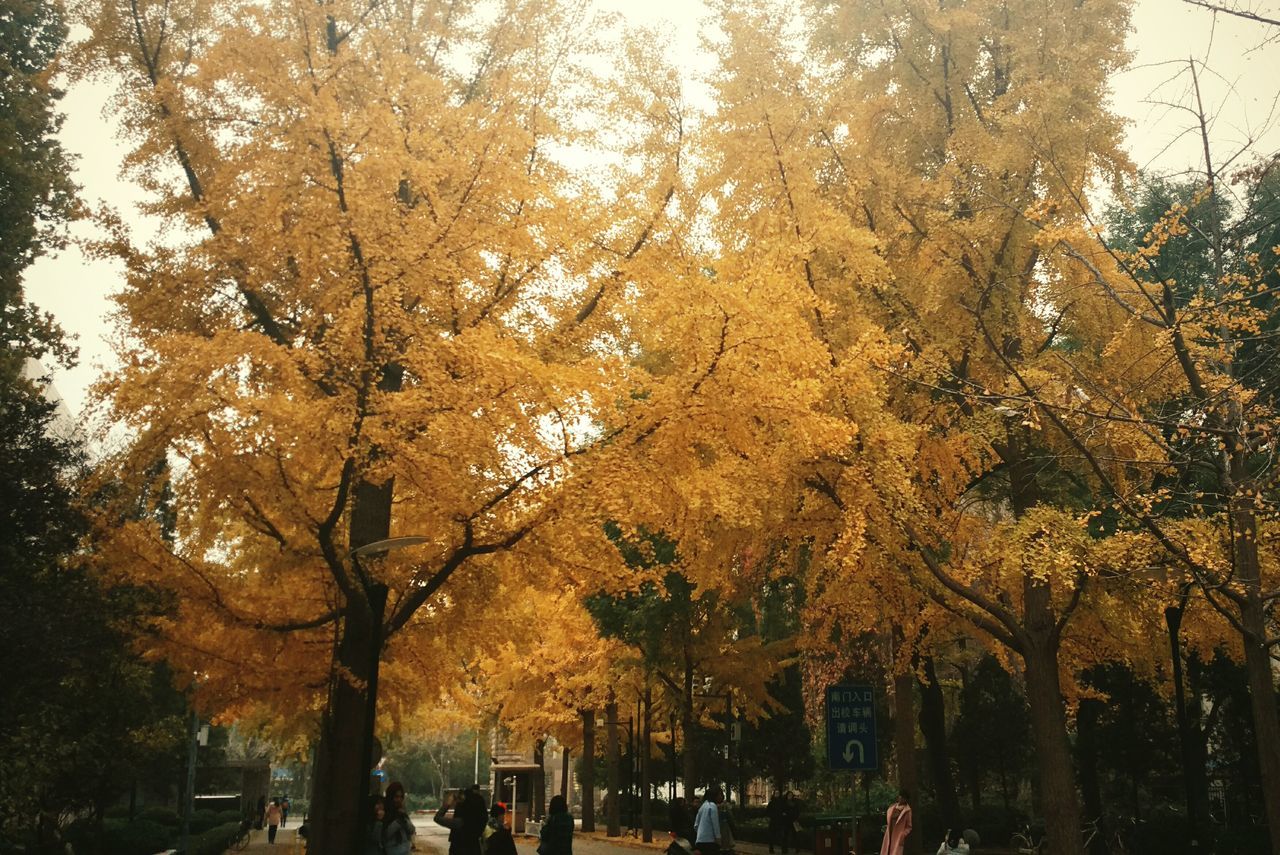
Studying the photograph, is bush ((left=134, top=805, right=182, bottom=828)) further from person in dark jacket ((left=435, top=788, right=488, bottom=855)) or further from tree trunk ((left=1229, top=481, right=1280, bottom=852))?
tree trunk ((left=1229, top=481, right=1280, bottom=852))

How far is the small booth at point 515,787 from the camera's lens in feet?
130

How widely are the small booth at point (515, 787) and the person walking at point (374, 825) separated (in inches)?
1108

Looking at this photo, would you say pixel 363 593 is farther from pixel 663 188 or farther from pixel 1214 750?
pixel 1214 750

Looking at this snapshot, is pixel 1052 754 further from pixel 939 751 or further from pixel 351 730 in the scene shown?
pixel 939 751

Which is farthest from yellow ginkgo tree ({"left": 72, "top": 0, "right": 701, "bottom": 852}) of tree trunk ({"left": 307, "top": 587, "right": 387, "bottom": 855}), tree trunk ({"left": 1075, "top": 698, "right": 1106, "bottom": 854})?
tree trunk ({"left": 1075, "top": 698, "right": 1106, "bottom": 854})

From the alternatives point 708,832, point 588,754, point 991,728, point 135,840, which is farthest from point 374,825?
point 588,754

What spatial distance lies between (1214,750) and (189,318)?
85.0 feet

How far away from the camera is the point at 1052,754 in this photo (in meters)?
11.9

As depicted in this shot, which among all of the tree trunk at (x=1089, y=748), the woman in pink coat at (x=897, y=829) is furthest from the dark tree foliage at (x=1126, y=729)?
the woman in pink coat at (x=897, y=829)

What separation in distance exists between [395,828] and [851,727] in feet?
16.7

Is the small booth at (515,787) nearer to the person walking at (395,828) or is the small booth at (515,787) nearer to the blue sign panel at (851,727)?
the person walking at (395,828)

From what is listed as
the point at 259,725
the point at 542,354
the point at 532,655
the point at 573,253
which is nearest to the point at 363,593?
the point at 542,354

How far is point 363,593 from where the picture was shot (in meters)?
10.8

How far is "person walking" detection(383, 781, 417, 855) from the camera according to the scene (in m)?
10.9
